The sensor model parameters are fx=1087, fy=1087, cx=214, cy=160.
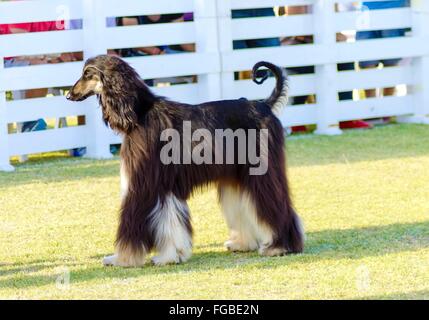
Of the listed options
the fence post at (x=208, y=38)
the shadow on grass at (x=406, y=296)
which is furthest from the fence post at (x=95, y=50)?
the shadow on grass at (x=406, y=296)

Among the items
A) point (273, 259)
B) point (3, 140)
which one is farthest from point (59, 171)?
point (273, 259)

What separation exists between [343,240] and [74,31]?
16.8ft

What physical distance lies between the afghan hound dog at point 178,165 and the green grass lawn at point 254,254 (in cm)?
17

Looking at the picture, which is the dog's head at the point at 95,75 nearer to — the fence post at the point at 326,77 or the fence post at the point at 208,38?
the fence post at the point at 208,38

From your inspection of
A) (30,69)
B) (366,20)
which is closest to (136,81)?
(30,69)

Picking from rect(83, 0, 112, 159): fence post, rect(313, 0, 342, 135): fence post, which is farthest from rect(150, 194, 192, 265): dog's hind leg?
rect(313, 0, 342, 135): fence post

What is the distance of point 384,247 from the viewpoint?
7758 millimetres

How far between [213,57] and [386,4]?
2.76 meters

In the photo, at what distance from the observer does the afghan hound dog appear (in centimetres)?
742

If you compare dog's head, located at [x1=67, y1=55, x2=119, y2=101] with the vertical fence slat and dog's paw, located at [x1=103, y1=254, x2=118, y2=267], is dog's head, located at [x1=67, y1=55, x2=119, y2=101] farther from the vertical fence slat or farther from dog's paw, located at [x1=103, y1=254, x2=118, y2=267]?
the vertical fence slat

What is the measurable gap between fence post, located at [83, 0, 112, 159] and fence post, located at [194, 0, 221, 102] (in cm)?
123

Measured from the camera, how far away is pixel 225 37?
12.9 metres

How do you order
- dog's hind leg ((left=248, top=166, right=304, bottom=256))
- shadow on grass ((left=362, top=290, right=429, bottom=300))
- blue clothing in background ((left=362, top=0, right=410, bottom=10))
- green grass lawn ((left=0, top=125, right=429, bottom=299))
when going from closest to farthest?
shadow on grass ((left=362, top=290, right=429, bottom=300)) < green grass lawn ((left=0, top=125, right=429, bottom=299)) < dog's hind leg ((left=248, top=166, right=304, bottom=256)) < blue clothing in background ((left=362, top=0, right=410, bottom=10))

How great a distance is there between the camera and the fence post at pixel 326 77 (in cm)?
1341
